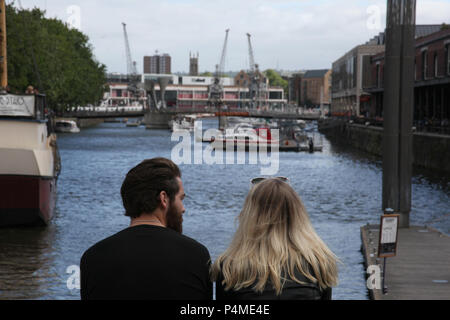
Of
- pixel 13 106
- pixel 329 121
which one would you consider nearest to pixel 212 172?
pixel 13 106

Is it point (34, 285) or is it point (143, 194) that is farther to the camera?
point (34, 285)

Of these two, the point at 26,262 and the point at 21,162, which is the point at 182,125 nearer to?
the point at 21,162

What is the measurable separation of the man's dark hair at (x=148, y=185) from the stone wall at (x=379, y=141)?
134 ft

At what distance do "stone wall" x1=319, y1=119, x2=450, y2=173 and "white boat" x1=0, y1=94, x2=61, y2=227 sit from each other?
1025 inches

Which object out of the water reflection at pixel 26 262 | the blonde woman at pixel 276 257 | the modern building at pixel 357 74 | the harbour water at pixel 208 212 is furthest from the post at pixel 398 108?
the modern building at pixel 357 74

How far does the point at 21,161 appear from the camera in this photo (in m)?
23.0

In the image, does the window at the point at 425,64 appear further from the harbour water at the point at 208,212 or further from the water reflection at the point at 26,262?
the water reflection at the point at 26,262

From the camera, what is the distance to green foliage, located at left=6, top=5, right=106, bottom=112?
68.8 metres

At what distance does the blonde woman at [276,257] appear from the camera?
3734 mm

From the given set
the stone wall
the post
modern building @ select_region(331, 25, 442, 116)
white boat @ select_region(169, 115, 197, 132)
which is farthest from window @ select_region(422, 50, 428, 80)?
white boat @ select_region(169, 115, 197, 132)

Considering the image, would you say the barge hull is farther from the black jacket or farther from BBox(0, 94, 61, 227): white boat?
the black jacket
